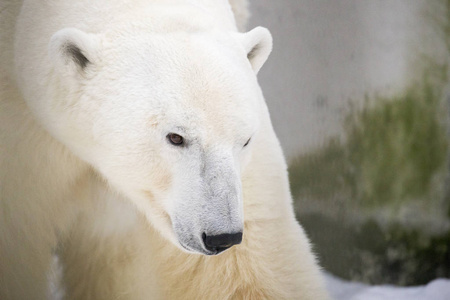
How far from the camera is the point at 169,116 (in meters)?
1.43

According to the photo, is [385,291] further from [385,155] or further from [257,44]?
[257,44]

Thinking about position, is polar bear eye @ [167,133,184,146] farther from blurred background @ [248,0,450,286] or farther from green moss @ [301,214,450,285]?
green moss @ [301,214,450,285]

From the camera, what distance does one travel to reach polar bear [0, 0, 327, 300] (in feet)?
4.77

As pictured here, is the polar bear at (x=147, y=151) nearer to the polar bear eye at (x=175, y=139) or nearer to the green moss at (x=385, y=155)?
the polar bear eye at (x=175, y=139)

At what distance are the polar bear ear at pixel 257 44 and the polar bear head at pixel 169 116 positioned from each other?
5 cm

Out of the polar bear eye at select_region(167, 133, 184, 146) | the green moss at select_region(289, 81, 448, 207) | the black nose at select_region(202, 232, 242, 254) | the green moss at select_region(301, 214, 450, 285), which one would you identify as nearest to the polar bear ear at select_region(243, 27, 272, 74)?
the polar bear eye at select_region(167, 133, 184, 146)

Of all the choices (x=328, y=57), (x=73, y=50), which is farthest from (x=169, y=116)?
(x=328, y=57)

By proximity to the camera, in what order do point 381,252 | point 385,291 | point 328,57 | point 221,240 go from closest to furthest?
1. point 221,240
2. point 328,57
3. point 385,291
4. point 381,252

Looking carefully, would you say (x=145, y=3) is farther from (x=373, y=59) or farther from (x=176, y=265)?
(x=373, y=59)

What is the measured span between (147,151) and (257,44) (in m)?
0.47

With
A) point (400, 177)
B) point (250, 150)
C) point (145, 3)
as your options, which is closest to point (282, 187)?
point (250, 150)

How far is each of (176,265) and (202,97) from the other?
75 centimetres

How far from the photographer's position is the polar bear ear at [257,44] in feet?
5.48

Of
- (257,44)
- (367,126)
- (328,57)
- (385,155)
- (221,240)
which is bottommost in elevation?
(385,155)
